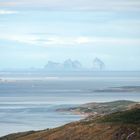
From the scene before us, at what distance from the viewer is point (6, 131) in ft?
383

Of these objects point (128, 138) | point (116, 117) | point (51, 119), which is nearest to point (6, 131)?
point (51, 119)

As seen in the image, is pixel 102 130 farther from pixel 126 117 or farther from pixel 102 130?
pixel 126 117

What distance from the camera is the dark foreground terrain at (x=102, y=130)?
76.0m

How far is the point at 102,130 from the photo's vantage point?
79938 millimetres

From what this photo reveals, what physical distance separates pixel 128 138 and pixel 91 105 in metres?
93.6

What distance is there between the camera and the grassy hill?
249 feet

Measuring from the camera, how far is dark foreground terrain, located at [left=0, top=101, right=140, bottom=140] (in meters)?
76.0

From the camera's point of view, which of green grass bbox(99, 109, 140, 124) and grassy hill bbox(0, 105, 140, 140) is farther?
green grass bbox(99, 109, 140, 124)

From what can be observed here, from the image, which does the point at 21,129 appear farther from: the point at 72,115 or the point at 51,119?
the point at 72,115

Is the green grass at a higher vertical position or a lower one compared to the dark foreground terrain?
higher

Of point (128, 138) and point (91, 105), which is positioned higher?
point (91, 105)

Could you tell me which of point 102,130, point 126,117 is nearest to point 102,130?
point 102,130

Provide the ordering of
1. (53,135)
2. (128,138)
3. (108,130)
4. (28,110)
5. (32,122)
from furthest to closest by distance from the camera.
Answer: (28,110), (32,122), (53,135), (108,130), (128,138)

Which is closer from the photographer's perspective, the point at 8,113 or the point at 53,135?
the point at 53,135
